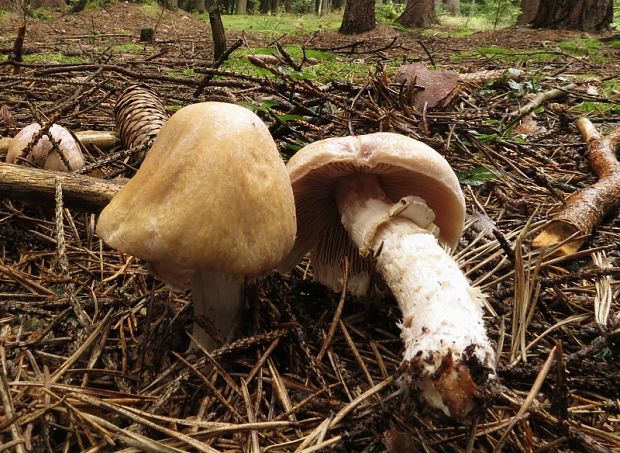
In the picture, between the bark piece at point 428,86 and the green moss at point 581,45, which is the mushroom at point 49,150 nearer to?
the bark piece at point 428,86

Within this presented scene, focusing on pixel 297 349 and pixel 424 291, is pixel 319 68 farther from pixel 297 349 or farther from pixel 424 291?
pixel 424 291

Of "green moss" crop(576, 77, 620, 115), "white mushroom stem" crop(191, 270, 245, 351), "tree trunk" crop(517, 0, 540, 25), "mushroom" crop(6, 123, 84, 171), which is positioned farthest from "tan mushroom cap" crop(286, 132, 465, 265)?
"tree trunk" crop(517, 0, 540, 25)

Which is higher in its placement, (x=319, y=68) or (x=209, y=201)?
(x=209, y=201)

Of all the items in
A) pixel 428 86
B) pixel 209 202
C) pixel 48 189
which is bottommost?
pixel 48 189

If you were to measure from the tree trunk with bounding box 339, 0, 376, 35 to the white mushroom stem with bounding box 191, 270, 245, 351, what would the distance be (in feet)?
42.1

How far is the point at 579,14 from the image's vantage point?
10.7 metres

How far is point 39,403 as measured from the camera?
145 cm

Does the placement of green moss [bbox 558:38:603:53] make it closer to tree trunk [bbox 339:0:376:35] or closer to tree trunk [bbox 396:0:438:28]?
tree trunk [bbox 339:0:376:35]

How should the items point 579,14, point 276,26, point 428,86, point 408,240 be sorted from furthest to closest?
point 276,26 → point 579,14 → point 428,86 → point 408,240

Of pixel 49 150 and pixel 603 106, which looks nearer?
pixel 49 150

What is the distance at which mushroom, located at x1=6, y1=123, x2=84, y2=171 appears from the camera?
9.09 feet

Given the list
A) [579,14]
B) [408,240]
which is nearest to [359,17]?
[579,14]

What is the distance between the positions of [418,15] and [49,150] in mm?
15645

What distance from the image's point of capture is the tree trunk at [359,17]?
1324 centimetres
